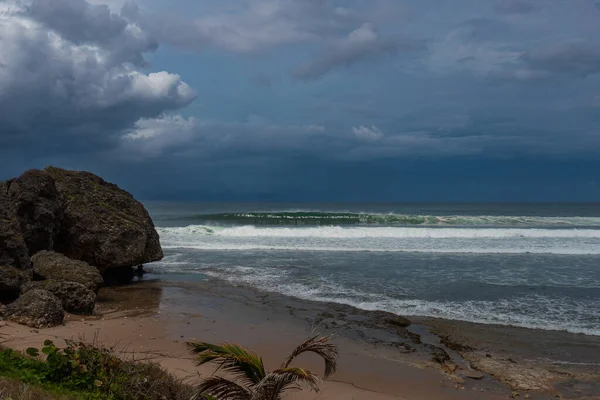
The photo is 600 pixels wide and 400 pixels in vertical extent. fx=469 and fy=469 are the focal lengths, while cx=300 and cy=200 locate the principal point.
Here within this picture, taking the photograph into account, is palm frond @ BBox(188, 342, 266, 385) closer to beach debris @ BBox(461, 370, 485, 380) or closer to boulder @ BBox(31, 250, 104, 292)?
beach debris @ BBox(461, 370, 485, 380)

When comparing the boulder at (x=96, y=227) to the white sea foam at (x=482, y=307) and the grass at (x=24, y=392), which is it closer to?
the white sea foam at (x=482, y=307)

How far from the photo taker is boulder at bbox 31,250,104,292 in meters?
9.79

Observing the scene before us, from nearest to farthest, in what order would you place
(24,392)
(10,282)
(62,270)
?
(24,392) < (10,282) < (62,270)

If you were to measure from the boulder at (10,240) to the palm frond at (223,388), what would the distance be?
24.4 feet

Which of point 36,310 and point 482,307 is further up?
point 36,310

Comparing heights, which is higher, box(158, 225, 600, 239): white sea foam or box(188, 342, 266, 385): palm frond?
box(188, 342, 266, 385): palm frond

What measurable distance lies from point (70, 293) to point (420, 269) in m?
10.5

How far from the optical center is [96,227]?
12352mm

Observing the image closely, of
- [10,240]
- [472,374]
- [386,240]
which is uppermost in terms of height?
[10,240]

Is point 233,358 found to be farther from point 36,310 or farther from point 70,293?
point 70,293

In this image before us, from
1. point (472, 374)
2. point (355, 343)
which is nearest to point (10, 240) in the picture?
point (355, 343)

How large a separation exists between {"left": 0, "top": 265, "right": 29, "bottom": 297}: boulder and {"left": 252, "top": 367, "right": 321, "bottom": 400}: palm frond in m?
7.42

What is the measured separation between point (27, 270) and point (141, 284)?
12.1ft

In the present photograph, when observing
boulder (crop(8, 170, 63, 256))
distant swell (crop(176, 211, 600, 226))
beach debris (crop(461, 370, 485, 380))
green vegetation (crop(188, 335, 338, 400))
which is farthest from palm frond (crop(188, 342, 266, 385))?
distant swell (crop(176, 211, 600, 226))
